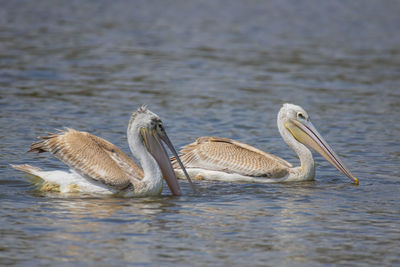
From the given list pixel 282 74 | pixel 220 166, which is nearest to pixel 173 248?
pixel 220 166

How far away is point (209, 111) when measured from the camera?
40.3 ft

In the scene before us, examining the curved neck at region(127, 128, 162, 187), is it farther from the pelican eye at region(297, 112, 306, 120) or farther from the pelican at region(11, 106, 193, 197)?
the pelican eye at region(297, 112, 306, 120)

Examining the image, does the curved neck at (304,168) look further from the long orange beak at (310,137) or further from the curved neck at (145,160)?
the curved neck at (145,160)

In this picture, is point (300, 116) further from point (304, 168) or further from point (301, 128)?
point (304, 168)

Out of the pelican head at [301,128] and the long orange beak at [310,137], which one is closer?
the long orange beak at [310,137]

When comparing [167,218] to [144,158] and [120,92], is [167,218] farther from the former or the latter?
[120,92]

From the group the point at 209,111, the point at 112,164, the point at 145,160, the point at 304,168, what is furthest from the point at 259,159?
the point at 209,111

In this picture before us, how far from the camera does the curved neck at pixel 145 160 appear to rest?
754 cm

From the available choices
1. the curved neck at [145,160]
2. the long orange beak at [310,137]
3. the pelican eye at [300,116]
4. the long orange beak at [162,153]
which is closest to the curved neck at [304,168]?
the long orange beak at [310,137]

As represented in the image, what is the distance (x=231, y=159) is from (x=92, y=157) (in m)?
1.97

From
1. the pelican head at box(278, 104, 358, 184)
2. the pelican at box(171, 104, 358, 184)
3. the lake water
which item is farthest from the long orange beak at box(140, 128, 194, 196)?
the pelican head at box(278, 104, 358, 184)

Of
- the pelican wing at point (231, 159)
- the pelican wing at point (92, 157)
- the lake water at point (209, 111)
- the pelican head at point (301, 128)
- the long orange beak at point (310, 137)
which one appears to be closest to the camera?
the lake water at point (209, 111)

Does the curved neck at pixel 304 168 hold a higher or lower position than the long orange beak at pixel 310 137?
lower

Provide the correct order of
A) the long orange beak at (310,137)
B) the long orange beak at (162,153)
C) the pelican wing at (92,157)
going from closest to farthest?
the pelican wing at (92,157) → the long orange beak at (162,153) → the long orange beak at (310,137)
